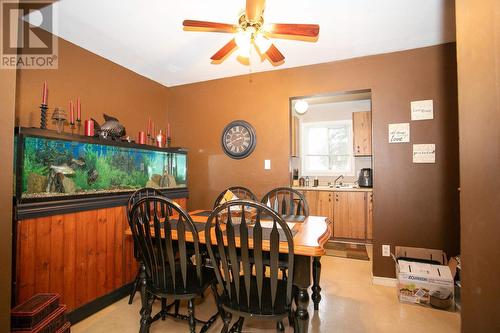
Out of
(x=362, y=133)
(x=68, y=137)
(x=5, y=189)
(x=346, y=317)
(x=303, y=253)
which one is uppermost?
(x=362, y=133)

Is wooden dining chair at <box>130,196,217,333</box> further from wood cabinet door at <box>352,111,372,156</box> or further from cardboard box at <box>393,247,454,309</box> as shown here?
wood cabinet door at <box>352,111,372,156</box>

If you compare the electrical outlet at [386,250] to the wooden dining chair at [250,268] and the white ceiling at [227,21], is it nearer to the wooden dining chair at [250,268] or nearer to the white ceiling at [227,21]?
the wooden dining chair at [250,268]

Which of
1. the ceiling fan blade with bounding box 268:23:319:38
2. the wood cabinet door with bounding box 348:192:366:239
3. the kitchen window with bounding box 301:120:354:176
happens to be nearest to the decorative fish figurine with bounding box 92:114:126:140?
the ceiling fan blade with bounding box 268:23:319:38

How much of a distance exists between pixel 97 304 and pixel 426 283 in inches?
113

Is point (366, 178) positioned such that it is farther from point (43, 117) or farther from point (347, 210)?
point (43, 117)

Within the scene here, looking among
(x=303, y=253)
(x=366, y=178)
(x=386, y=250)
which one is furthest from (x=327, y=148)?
(x=303, y=253)

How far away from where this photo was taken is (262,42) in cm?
178

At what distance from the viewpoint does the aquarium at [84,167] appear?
156cm

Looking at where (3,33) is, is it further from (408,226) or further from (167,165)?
(408,226)

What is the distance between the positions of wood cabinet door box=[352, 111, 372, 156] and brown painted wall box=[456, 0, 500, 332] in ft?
10.8

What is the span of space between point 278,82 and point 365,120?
80.3 inches

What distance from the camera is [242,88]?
317cm

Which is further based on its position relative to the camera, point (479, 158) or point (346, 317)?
point (346, 317)

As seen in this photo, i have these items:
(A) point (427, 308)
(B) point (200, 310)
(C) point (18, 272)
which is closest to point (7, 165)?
(C) point (18, 272)
